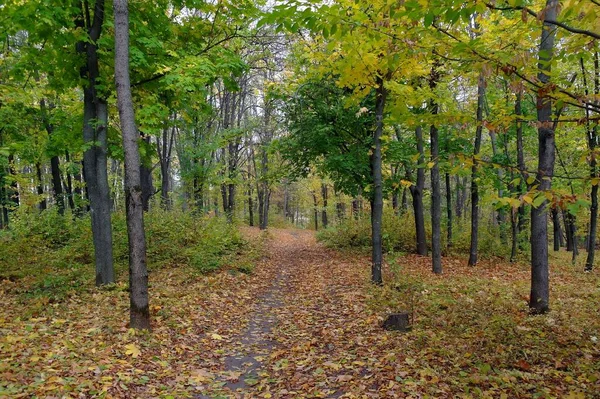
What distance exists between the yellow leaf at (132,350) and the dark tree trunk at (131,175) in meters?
0.77

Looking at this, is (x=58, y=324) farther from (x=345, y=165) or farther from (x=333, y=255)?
(x=333, y=255)

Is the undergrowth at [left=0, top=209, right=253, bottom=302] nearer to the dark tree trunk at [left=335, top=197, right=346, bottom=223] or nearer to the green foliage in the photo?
the green foliage

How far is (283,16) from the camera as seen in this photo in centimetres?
398

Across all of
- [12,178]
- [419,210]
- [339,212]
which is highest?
[12,178]

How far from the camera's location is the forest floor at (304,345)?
462 centimetres

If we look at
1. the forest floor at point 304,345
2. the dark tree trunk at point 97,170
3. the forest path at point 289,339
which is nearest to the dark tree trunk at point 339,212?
the forest path at point 289,339

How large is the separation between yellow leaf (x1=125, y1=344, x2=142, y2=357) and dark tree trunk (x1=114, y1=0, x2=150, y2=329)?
0.77 m

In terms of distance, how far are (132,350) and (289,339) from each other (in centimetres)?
271

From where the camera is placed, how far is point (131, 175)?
637cm

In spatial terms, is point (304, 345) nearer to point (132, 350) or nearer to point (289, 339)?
point (289, 339)

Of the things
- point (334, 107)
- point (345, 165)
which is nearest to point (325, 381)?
point (345, 165)

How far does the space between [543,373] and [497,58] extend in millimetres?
4012

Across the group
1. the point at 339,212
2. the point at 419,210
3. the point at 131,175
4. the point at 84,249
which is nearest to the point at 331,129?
the point at 419,210

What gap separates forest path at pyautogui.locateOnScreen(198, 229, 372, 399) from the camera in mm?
5031
